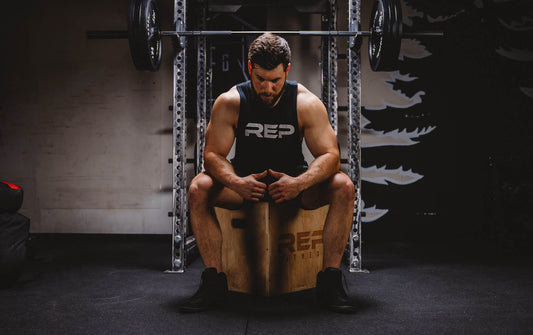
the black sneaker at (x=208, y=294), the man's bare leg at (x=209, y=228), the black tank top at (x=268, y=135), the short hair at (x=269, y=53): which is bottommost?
the black sneaker at (x=208, y=294)

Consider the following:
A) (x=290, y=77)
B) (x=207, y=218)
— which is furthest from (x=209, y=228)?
(x=290, y=77)

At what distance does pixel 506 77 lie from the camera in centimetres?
365

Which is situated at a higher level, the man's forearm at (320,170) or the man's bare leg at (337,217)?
the man's forearm at (320,170)

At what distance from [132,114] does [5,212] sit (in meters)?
1.67

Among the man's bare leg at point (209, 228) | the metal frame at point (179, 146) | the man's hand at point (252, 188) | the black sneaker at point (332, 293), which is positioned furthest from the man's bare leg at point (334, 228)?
the metal frame at point (179, 146)

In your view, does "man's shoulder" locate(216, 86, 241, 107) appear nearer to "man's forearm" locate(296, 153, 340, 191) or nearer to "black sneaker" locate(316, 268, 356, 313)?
"man's forearm" locate(296, 153, 340, 191)

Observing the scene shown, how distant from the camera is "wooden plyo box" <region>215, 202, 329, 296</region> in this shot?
6.22 ft

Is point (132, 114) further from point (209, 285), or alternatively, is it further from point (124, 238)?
point (209, 285)

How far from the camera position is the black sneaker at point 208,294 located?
5.65 ft

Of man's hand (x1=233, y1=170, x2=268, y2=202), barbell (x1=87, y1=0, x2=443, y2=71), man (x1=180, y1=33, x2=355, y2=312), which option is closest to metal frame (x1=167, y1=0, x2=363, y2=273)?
barbell (x1=87, y1=0, x2=443, y2=71)

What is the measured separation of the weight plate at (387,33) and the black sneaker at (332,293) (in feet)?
4.24

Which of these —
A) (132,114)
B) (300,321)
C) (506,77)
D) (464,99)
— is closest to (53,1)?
(132,114)

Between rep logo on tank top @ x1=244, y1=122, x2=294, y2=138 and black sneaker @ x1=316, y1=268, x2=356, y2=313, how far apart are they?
71cm

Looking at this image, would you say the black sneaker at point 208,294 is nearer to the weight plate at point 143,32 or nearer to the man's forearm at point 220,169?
the man's forearm at point 220,169
